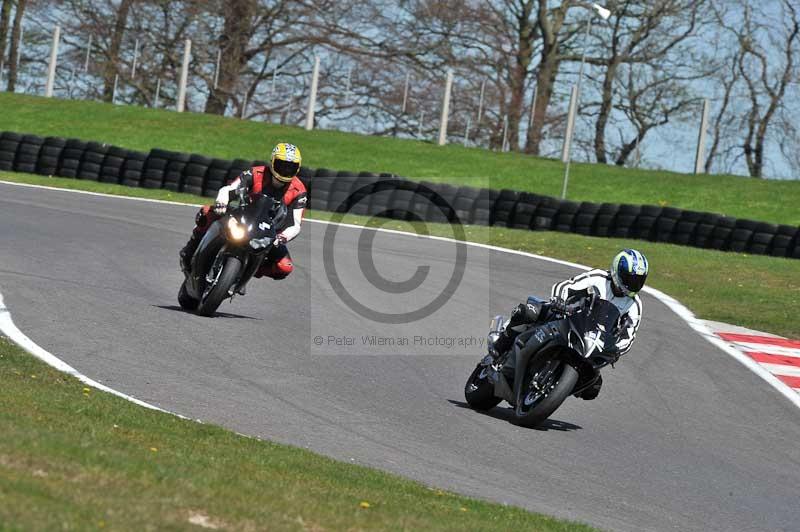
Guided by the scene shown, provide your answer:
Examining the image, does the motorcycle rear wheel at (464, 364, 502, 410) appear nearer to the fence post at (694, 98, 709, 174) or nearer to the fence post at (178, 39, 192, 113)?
the fence post at (694, 98, 709, 174)

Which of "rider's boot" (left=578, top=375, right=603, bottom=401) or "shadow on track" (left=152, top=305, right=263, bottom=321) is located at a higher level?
"rider's boot" (left=578, top=375, right=603, bottom=401)

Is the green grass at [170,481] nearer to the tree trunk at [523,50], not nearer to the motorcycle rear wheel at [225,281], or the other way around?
the motorcycle rear wheel at [225,281]

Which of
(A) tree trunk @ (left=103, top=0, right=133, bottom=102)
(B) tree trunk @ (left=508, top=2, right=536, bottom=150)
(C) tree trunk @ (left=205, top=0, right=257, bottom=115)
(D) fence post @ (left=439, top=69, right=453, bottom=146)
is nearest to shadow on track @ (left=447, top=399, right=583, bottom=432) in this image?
(D) fence post @ (left=439, top=69, right=453, bottom=146)

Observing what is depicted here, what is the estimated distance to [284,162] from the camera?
1184 cm

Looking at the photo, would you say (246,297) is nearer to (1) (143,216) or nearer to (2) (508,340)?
(2) (508,340)

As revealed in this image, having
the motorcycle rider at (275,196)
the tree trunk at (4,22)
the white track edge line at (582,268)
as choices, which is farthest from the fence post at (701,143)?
the tree trunk at (4,22)

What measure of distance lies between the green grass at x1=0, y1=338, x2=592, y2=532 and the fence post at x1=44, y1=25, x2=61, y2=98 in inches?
1273

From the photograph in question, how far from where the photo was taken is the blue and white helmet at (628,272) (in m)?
9.46

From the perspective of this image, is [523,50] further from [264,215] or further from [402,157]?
[264,215]

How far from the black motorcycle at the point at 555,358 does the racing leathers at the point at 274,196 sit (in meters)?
2.97

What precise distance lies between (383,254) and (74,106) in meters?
21.4

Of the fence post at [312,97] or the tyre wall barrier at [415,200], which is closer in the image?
the tyre wall barrier at [415,200]

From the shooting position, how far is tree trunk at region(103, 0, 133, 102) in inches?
1718

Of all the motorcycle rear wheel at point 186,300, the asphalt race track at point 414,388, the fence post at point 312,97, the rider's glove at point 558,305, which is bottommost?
Answer: the asphalt race track at point 414,388
